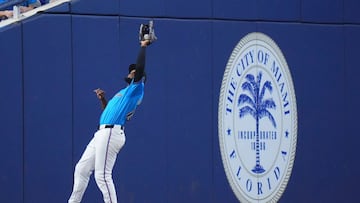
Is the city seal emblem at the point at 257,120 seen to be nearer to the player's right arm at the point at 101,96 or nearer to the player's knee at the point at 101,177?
the player's right arm at the point at 101,96

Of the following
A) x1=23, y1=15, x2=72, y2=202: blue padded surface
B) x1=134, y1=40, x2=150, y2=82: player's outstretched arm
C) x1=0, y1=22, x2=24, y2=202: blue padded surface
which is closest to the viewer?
x1=134, y1=40, x2=150, y2=82: player's outstretched arm

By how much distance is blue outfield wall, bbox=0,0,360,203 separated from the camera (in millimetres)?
10844

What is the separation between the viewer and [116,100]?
10.3 m

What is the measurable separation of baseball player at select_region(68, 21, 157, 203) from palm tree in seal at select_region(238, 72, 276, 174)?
10.7ft

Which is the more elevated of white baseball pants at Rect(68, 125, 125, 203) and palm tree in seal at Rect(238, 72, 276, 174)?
palm tree in seal at Rect(238, 72, 276, 174)

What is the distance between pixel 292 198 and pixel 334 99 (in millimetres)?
1731

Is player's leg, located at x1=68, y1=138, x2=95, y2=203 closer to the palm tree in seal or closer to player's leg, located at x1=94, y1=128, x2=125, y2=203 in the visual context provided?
player's leg, located at x1=94, y1=128, x2=125, y2=203

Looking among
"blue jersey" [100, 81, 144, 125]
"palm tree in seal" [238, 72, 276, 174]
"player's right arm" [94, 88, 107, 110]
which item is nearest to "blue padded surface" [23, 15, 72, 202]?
"player's right arm" [94, 88, 107, 110]

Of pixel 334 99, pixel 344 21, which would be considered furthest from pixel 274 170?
pixel 344 21

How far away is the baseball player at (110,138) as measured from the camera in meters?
10.2

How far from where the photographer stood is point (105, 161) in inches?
402

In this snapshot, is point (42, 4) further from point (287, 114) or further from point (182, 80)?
point (287, 114)

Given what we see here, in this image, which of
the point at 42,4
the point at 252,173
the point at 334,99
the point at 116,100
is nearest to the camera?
the point at 116,100

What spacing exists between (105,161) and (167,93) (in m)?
2.38
